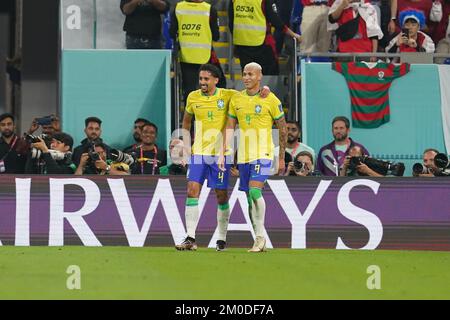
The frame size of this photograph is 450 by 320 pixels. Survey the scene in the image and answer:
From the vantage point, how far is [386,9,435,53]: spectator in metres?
23.7

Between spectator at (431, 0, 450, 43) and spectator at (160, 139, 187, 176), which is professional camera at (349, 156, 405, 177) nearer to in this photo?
spectator at (160, 139, 187, 176)

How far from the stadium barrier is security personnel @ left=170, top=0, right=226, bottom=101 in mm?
2832

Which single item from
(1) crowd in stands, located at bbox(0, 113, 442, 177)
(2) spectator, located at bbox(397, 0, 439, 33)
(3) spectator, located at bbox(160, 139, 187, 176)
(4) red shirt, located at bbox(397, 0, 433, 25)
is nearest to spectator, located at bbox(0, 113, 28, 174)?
(1) crowd in stands, located at bbox(0, 113, 442, 177)

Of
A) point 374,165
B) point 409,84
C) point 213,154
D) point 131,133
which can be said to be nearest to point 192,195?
point 213,154

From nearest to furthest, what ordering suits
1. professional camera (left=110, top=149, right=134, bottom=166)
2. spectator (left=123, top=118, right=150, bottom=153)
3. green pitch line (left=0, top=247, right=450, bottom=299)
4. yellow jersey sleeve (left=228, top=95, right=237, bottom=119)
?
green pitch line (left=0, top=247, right=450, bottom=299) < yellow jersey sleeve (left=228, top=95, right=237, bottom=119) < professional camera (left=110, top=149, right=134, bottom=166) < spectator (left=123, top=118, right=150, bottom=153)

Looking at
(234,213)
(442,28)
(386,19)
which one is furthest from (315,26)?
(234,213)

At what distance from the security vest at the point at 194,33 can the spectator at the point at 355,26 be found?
7.94 feet

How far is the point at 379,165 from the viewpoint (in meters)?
20.7

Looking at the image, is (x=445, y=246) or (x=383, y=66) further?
(x=383, y=66)

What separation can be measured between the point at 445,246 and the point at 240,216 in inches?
126

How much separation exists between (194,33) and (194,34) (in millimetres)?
17

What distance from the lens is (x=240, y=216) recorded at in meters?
20.1

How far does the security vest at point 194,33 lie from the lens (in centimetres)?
2205
